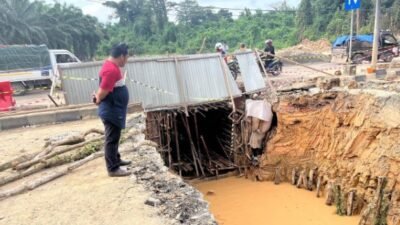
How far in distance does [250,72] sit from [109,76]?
27.2 feet

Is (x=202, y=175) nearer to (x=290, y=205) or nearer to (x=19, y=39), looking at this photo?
(x=290, y=205)

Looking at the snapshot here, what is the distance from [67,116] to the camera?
880cm

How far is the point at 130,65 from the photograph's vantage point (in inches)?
391

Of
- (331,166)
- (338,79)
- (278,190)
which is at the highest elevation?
(338,79)

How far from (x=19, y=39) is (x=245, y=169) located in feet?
85.5

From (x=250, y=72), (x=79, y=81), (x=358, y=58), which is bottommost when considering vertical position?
(x=358, y=58)

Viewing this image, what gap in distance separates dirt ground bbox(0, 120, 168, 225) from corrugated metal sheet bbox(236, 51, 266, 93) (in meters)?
7.34

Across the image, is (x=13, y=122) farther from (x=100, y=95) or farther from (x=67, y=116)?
(x=100, y=95)

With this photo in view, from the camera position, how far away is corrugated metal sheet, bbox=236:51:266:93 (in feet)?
39.2

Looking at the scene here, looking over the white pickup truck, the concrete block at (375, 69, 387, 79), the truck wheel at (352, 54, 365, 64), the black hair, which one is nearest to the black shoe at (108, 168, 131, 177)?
the black hair

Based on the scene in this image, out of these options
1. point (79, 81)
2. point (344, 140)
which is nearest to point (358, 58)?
point (344, 140)

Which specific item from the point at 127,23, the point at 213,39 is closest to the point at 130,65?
the point at 213,39

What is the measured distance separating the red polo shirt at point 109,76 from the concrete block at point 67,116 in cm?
478

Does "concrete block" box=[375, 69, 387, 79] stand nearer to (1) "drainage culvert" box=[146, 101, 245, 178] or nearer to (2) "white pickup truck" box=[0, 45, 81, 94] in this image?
(1) "drainage culvert" box=[146, 101, 245, 178]
